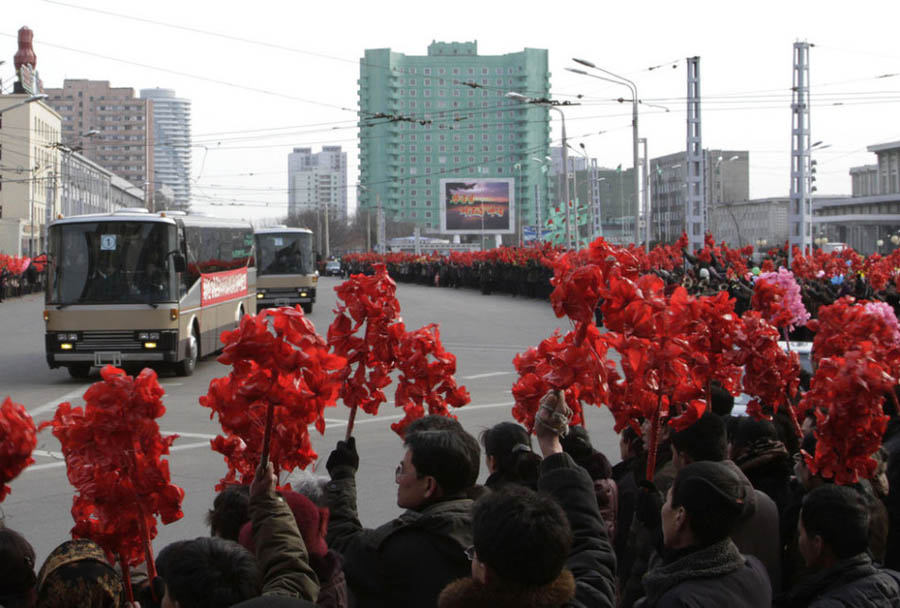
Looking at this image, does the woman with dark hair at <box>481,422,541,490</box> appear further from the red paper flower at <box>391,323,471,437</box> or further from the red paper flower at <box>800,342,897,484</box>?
the red paper flower at <box>800,342,897,484</box>

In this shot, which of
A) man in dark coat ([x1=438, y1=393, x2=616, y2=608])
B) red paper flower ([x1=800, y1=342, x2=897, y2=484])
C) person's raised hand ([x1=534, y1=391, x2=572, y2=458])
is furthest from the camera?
red paper flower ([x1=800, y1=342, x2=897, y2=484])

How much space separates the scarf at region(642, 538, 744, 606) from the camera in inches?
124

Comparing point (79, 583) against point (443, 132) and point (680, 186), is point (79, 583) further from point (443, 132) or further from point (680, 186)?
point (443, 132)

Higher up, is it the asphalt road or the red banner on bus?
the red banner on bus

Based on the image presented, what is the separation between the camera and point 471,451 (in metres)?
3.66

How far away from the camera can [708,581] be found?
10.3ft

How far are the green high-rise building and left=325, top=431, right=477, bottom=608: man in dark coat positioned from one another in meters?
148

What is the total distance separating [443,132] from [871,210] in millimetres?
72433

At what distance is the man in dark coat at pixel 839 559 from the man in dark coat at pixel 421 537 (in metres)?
1.22

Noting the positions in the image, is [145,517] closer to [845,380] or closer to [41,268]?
[845,380]

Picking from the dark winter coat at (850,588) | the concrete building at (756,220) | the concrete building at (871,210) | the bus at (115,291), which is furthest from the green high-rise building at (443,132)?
the dark winter coat at (850,588)

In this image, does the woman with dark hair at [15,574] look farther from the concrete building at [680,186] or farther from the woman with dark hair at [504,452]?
the concrete building at [680,186]

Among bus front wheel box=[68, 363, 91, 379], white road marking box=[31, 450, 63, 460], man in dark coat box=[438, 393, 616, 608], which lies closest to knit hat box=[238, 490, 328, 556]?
man in dark coat box=[438, 393, 616, 608]

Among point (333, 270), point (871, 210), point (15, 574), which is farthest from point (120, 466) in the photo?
point (871, 210)
